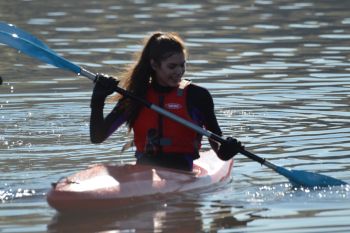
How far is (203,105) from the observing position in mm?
9938

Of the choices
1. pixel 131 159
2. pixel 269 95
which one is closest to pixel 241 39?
pixel 269 95

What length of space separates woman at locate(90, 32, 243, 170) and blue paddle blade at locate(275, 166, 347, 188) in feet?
1.72

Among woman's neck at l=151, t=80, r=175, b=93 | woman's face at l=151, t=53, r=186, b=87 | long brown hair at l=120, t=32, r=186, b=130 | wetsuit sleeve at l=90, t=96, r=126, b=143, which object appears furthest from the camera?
woman's neck at l=151, t=80, r=175, b=93

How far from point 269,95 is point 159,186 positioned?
5.28 meters

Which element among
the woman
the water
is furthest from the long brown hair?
the water

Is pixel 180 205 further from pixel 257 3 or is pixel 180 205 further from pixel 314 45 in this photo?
pixel 257 3

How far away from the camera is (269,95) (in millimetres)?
14523

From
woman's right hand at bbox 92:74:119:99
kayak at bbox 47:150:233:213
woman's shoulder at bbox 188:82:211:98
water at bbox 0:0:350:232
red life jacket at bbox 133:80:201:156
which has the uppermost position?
woman's right hand at bbox 92:74:119:99

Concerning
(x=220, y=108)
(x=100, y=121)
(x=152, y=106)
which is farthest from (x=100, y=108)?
(x=220, y=108)

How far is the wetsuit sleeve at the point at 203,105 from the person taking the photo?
991 cm

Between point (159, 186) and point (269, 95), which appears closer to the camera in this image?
point (159, 186)

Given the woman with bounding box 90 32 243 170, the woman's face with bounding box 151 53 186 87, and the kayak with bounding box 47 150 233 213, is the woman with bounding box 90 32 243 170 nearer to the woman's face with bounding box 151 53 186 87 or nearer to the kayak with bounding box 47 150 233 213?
the woman's face with bounding box 151 53 186 87

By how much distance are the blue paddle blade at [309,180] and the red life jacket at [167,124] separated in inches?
31.7

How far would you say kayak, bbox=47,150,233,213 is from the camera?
29.5 ft
